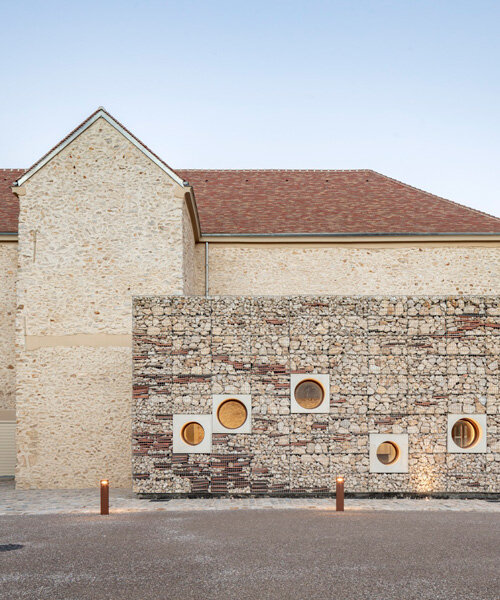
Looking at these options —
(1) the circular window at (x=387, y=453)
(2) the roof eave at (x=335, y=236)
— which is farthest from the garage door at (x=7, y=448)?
(1) the circular window at (x=387, y=453)

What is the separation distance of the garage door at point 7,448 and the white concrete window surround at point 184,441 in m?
6.64

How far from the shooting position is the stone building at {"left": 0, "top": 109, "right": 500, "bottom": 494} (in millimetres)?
12375

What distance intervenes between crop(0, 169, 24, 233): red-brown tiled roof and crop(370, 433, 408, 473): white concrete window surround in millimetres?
12089

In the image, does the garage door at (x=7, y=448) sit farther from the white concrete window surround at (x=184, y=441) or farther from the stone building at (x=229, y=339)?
the white concrete window surround at (x=184, y=441)

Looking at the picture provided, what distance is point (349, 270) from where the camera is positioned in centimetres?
1772

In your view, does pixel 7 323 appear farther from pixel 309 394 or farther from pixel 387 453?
pixel 387 453

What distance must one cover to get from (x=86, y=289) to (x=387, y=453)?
872 centimetres

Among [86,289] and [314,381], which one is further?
[86,289]

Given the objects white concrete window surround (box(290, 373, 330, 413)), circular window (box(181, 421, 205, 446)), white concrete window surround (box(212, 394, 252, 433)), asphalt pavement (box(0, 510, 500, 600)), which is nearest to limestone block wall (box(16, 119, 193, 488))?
circular window (box(181, 421, 205, 446))

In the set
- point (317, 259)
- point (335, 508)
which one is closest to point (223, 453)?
point (335, 508)

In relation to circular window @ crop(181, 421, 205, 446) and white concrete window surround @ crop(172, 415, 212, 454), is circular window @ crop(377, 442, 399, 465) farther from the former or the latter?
circular window @ crop(181, 421, 205, 446)

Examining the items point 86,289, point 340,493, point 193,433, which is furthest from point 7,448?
point 340,493

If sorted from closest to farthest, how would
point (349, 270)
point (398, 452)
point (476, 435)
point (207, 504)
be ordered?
point (207, 504) < point (398, 452) < point (476, 435) < point (349, 270)

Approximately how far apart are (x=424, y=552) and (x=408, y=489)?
16.6ft
